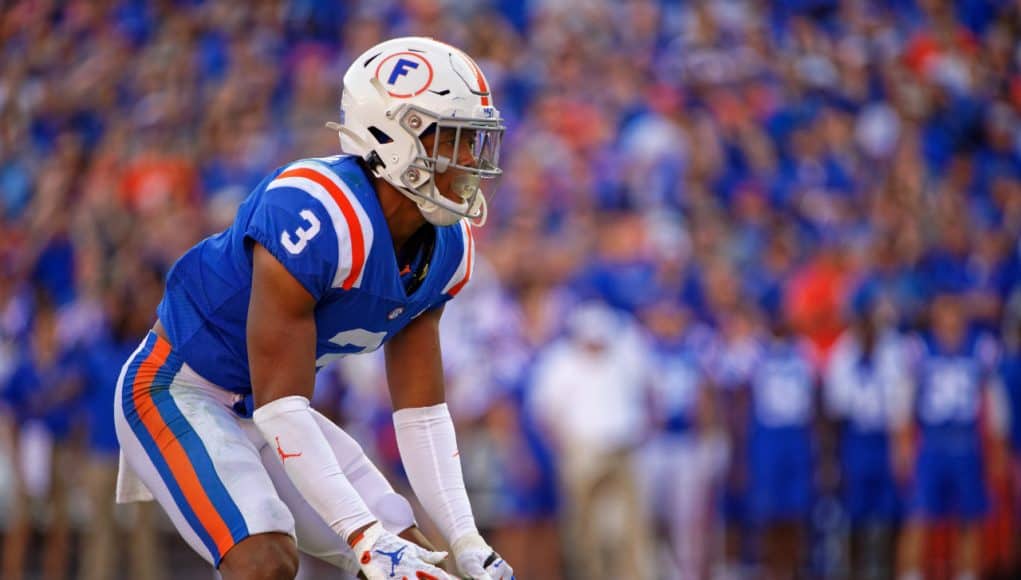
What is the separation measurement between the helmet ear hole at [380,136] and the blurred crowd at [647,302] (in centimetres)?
504

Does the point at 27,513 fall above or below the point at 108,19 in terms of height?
below

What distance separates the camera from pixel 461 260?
374 cm

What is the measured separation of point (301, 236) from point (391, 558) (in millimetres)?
734

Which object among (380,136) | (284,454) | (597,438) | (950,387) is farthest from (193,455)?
(950,387)

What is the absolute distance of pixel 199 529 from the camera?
11.2ft

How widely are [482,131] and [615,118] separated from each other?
7.28 metres

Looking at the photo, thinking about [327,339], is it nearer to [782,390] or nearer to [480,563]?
[480,563]

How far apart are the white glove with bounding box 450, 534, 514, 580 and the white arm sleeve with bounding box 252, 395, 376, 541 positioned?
1.01ft

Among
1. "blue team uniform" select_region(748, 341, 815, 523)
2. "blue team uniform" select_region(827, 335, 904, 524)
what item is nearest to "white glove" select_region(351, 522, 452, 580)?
"blue team uniform" select_region(748, 341, 815, 523)

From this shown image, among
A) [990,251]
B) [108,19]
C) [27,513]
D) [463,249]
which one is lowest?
[27,513]

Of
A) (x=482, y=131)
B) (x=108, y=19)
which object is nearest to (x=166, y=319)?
(x=482, y=131)

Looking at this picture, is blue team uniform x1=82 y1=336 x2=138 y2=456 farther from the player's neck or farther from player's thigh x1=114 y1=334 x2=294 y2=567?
the player's neck

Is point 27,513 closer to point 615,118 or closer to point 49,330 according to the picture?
point 49,330

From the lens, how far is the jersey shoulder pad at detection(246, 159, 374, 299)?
10.7 ft
